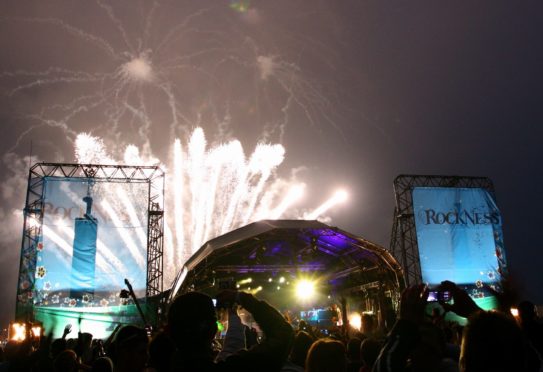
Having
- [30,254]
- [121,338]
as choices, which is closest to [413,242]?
[30,254]

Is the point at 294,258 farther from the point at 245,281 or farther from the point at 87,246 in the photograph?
→ the point at 87,246

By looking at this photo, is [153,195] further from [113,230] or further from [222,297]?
[222,297]

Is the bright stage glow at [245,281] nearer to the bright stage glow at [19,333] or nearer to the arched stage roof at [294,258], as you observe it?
the arched stage roof at [294,258]

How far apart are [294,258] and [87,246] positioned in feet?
31.4

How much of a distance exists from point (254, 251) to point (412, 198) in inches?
366

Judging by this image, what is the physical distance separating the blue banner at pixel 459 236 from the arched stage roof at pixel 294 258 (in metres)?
4.46

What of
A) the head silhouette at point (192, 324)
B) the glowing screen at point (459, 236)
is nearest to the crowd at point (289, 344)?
the head silhouette at point (192, 324)

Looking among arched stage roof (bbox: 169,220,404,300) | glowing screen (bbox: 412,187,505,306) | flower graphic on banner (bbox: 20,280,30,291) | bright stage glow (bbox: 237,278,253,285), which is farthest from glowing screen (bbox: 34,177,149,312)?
glowing screen (bbox: 412,187,505,306)

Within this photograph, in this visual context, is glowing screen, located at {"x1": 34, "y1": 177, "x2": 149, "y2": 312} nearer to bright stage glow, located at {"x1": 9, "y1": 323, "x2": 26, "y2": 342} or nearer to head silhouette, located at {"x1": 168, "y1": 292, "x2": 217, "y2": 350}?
bright stage glow, located at {"x1": 9, "y1": 323, "x2": 26, "y2": 342}

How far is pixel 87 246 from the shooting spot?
21.1 metres

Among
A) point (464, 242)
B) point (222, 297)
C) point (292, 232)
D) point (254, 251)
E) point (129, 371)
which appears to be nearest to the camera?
point (222, 297)

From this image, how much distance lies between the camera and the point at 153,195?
23.5 meters

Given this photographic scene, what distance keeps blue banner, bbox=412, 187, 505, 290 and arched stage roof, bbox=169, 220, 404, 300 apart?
4.46 meters

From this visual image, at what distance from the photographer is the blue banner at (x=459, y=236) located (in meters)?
22.4
